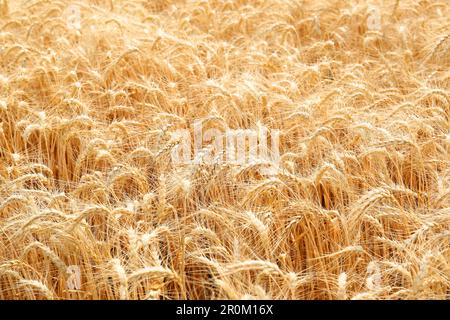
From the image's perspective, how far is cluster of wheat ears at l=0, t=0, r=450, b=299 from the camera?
2.28 m

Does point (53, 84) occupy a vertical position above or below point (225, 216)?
above

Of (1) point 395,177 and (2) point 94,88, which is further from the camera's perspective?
(2) point 94,88

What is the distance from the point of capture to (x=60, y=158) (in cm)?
313

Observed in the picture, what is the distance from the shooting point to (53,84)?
3.79m

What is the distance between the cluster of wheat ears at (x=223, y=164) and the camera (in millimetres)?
2283

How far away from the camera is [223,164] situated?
8.71ft

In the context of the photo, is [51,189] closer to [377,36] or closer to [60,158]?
[60,158]

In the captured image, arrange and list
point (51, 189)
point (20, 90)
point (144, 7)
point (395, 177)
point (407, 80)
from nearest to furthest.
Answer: point (51, 189), point (395, 177), point (20, 90), point (407, 80), point (144, 7)

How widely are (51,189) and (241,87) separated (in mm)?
1381

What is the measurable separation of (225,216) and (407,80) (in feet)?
6.51

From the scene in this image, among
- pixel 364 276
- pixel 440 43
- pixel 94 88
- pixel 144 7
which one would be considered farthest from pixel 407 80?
pixel 144 7
